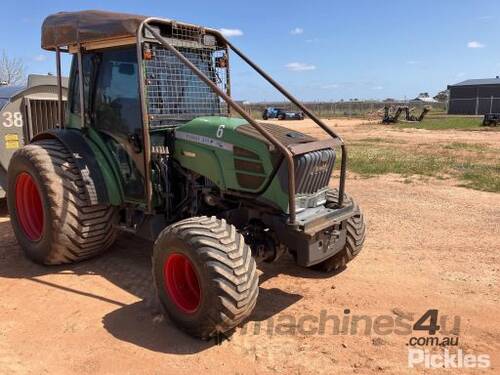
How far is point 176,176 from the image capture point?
4996 mm

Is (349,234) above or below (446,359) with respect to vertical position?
above

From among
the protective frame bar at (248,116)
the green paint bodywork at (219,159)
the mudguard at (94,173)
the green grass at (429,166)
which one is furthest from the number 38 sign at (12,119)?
the green grass at (429,166)

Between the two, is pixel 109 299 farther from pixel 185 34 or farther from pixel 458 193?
pixel 458 193

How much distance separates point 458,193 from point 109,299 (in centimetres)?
708

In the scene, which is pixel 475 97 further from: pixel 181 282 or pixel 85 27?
pixel 181 282

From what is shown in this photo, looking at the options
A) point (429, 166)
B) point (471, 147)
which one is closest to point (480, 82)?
point (471, 147)

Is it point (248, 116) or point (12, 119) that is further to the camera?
point (12, 119)

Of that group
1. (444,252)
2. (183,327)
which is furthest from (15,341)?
(444,252)

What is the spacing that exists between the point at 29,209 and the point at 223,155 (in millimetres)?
2727

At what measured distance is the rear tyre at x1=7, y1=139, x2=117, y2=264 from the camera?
5.02 metres

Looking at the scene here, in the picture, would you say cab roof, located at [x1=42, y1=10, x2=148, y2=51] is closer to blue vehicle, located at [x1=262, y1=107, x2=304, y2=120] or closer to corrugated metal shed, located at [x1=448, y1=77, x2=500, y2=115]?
blue vehicle, located at [x1=262, y1=107, x2=304, y2=120]

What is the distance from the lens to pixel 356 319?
13.8 feet

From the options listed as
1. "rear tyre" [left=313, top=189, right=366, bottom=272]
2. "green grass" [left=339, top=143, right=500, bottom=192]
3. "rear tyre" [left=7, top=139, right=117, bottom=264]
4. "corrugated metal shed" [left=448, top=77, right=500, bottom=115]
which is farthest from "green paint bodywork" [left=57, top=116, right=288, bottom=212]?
"corrugated metal shed" [left=448, top=77, right=500, bottom=115]

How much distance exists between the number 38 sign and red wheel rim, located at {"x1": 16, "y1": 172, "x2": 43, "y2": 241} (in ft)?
7.58
